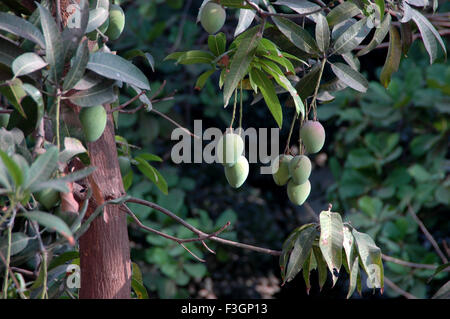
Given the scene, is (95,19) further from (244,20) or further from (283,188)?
(283,188)

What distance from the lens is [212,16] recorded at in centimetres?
77

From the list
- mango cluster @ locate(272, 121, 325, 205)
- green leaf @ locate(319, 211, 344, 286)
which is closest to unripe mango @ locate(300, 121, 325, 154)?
mango cluster @ locate(272, 121, 325, 205)

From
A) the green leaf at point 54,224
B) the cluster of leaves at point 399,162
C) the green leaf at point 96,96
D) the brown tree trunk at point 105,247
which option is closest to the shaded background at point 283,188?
Answer: the cluster of leaves at point 399,162

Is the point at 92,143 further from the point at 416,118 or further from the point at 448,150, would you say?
the point at 448,150

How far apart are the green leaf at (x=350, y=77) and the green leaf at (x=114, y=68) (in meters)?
0.27

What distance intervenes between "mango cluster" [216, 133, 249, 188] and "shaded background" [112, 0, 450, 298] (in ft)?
3.58

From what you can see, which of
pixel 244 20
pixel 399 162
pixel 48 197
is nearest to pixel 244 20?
pixel 244 20

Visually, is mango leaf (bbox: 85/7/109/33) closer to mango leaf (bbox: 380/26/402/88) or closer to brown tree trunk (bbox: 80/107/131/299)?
brown tree trunk (bbox: 80/107/131/299)

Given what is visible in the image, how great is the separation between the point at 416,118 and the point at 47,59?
155cm

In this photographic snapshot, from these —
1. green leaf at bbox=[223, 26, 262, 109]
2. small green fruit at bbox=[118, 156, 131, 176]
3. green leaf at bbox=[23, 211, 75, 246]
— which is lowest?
small green fruit at bbox=[118, 156, 131, 176]

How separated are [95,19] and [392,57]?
459 mm

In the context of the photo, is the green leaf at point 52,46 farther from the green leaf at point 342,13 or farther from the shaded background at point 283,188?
the shaded background at point 283,188

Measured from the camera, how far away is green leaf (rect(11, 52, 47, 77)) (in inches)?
22.6

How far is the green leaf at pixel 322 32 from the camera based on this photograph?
0.75 m
